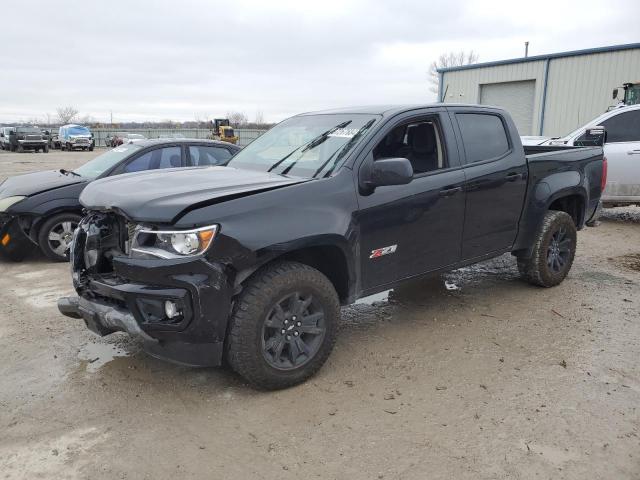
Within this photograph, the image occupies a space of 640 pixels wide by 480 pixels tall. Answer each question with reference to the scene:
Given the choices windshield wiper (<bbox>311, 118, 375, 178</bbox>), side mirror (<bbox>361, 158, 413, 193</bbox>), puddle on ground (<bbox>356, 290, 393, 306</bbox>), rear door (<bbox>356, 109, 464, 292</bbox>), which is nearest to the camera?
side mirror (<bbox>361, 158, 413, 193</bbox>)

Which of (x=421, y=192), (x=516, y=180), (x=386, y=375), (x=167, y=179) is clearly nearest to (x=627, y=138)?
(x=516, y=180)

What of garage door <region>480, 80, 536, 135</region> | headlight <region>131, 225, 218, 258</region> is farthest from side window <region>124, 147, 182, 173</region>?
garage door <region>480, 80, 536, 135</region>

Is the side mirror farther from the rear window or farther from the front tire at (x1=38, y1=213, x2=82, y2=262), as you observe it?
the rear window

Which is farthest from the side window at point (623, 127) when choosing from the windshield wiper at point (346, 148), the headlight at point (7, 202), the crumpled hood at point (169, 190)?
the headlight at point (7, 202)

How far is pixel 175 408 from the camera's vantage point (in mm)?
3291

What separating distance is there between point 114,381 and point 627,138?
9112 mm

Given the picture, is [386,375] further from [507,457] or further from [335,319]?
[507,457]

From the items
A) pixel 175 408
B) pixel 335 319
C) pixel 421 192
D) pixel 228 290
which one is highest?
pixel 421 192

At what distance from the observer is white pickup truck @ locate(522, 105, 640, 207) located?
8992mm

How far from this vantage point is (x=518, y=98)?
76.9ft

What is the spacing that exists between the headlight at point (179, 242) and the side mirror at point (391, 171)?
1188 mm

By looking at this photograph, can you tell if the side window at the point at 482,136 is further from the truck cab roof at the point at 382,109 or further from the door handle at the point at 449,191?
the door handle at the point at 449,191

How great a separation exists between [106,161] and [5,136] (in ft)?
132

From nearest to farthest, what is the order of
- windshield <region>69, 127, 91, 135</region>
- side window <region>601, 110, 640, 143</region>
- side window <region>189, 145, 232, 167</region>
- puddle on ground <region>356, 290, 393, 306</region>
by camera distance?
puddle on ground <region>356, 290, 393, 306</region>, side window <region>189, 145, 232, 167</region>, side window <region>601, 110, 640, 143</region>, windshield <region>69, 127, 91, 135</region>
